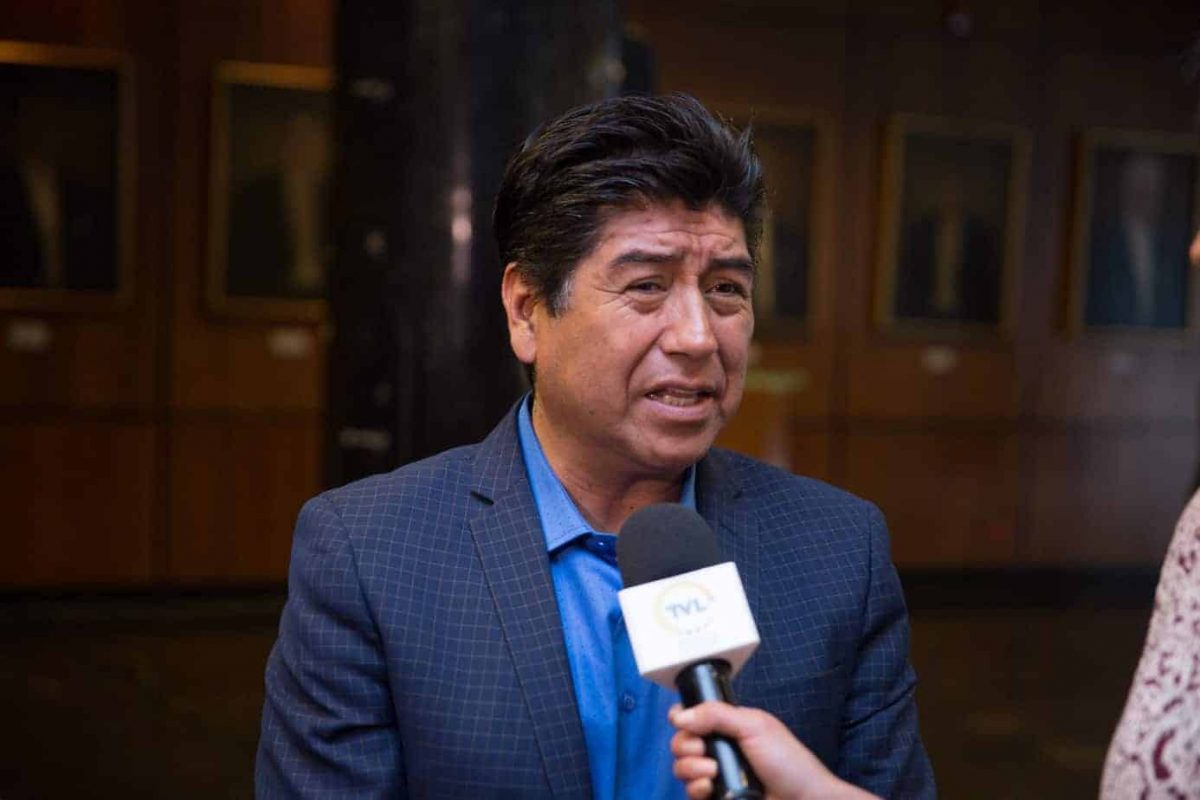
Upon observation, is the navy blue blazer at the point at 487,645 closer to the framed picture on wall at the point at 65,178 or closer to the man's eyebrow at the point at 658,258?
the man's eyebrow at the point at 658,258

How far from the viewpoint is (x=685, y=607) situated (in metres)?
1.40

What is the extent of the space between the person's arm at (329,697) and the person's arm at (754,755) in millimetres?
592

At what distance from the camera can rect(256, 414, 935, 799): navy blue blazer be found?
177 cm

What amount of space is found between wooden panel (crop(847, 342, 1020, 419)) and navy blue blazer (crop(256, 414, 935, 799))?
693 cm

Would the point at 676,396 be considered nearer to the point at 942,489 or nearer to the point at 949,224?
the point at 949,224

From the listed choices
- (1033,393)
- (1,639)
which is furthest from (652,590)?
(1033,393)

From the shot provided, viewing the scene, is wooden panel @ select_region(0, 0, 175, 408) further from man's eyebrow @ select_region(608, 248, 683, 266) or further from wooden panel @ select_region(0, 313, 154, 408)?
man's eyebrow @ select_region(608, 248, 683, 266)

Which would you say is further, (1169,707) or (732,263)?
(732,263)

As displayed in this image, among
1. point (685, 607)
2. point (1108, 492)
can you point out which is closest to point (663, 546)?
point (685, 607)

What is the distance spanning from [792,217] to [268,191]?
2.99 meters

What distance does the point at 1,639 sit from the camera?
7.23 metres

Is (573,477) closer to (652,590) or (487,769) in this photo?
(487,769)

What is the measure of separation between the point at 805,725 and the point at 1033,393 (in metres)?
7.78

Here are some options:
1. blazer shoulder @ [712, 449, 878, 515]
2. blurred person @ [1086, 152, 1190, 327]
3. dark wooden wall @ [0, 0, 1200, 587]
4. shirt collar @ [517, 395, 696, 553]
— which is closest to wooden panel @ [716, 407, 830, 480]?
dark wooden wall @ [0, 0, 1200, 587]
